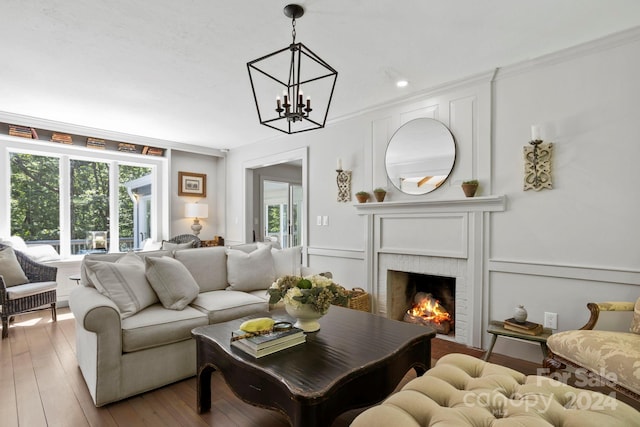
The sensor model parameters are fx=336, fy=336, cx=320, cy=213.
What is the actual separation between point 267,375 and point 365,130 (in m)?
2.96

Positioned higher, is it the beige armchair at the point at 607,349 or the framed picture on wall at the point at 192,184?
the framed picture on wall at the point at 192,184

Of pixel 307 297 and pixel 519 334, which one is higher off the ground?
pixel 307 297

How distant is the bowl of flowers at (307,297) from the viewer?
74.1 inches

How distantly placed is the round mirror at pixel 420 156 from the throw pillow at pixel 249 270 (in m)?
1.57

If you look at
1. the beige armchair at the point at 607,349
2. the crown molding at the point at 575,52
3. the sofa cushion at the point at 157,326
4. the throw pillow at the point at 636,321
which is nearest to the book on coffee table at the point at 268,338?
the sofa cushion at the point at 157,326

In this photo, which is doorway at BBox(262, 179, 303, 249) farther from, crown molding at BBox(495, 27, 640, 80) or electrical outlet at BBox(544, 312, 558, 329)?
electrical outlet at BBox(544, 312, 558, 329)

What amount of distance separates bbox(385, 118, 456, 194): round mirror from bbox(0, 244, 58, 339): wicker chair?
12.7ft

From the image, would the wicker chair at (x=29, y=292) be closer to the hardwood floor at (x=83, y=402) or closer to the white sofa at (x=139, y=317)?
the hardwood floor at (x=83, y=402)

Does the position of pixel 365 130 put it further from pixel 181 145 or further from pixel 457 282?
pixel 181 145

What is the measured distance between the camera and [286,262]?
3562 mm

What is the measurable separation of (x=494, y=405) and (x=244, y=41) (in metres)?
2.54

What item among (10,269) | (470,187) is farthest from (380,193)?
(10,269)

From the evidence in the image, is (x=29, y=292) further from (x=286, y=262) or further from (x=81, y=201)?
(x=286, y=262)

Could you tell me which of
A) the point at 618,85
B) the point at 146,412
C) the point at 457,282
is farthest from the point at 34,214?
the point at 618,85
